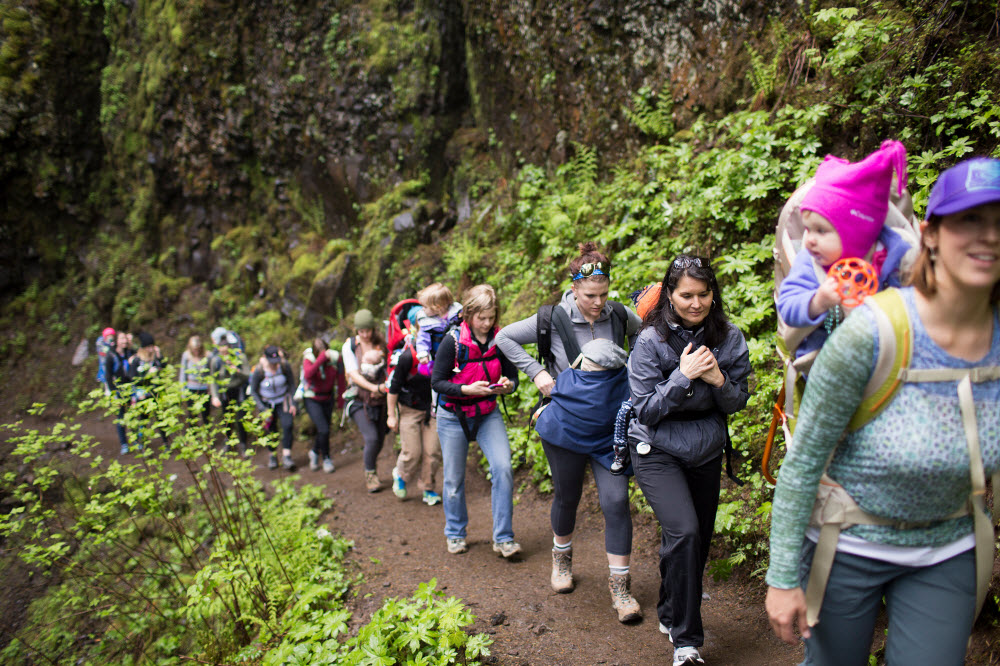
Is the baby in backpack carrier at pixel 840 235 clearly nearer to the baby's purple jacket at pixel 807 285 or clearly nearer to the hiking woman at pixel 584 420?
the baby's purple jacket at pixel 807 285

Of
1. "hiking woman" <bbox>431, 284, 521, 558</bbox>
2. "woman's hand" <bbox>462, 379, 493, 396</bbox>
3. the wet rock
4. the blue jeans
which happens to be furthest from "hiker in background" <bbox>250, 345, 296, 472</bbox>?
"woman's hand" <bbox>462, 379, 493, 396</bbox>

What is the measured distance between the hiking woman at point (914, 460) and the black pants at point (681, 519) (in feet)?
3.85

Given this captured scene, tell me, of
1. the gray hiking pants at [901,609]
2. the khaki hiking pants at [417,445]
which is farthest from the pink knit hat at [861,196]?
the khaki hiking pants at [417,445]

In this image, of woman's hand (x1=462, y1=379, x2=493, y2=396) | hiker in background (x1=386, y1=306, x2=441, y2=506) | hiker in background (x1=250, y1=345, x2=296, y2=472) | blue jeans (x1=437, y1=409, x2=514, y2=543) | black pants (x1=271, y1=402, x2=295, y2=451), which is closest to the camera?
woman's hand (x1=462, y1=379, x2=493, y2=396)

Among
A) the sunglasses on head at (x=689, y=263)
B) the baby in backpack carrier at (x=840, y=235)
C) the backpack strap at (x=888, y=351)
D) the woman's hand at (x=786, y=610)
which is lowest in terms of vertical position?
the woman's hand at (x=786, y=610)

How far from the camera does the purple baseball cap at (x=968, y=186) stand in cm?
159

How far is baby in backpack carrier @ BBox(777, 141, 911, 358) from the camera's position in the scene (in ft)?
6.64

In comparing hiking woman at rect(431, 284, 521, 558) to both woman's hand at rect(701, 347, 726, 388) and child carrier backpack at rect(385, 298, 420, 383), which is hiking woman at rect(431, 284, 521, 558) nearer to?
child carrier backpack at rect(385, 298, 420, 383)

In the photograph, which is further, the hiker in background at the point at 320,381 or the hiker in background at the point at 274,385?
the hiker in background at the point at 274,385

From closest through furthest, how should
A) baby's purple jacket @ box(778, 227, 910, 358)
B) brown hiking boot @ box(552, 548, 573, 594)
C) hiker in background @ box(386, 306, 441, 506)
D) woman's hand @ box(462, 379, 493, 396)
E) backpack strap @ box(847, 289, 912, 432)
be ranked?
backpack strap @ box(847, 289, 912, 432) → baby's purple jacket @ box(778, 227, 910, 358) → brown hiking boot @ box(552, 548, 573, 594) → woman's hand @ box(462, 379, 493, 396) → hiker in background @ box(386, 306, 441, 506)

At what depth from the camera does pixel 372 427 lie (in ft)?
25.9

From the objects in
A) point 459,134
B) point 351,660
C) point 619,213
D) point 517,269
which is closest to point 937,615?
point 351,660

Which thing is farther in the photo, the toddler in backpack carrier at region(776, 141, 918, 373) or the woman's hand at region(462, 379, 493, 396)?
the woman's hand at region(462, 379, 493, 396)

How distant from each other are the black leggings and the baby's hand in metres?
2.17
